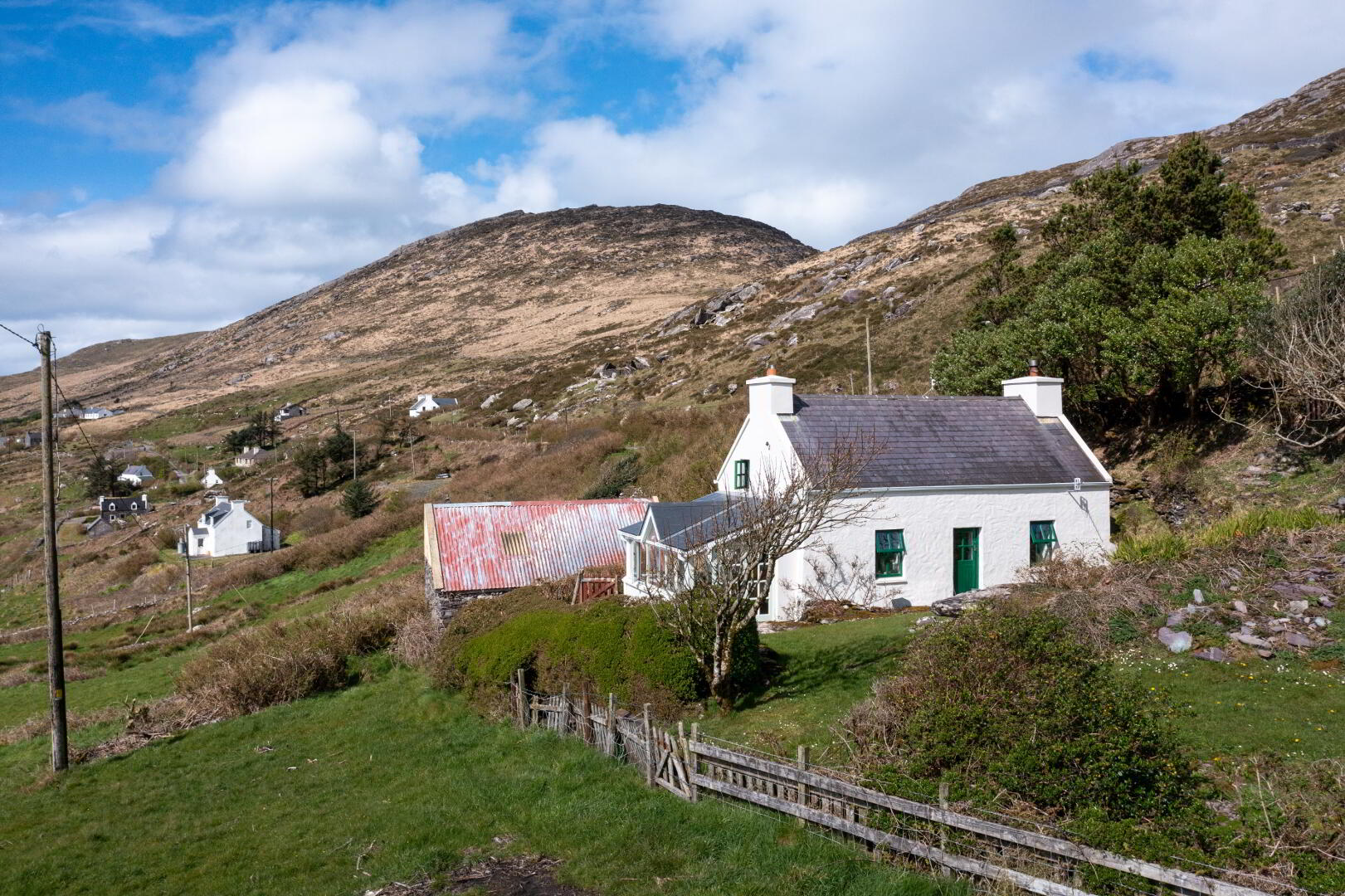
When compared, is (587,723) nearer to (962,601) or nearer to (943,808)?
(943,808)

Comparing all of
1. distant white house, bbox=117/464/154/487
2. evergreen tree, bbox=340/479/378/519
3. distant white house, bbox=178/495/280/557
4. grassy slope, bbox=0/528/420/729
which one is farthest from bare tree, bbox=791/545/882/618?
distant white house, bbox=117/464/154/487

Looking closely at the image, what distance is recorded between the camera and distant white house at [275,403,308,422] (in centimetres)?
11388

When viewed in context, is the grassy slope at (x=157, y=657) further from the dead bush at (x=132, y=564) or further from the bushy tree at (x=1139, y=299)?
the bushy tree at (x=1139, y=299)

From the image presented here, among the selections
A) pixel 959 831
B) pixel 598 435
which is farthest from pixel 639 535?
pixel 598 435

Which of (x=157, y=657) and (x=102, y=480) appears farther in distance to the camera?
(x=102, y=480)

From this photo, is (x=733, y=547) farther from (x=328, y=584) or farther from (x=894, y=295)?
(x=894, y=295)

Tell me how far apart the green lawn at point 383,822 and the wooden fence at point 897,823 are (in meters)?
0.24

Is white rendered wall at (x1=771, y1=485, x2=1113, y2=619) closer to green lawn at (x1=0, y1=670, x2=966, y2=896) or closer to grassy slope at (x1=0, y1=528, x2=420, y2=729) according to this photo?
green lawn at (x1=0, y1=670, x2=966, y2=896)

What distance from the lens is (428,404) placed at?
99.5 meters

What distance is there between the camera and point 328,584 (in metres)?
40.5

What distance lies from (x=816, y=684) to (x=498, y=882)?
7.40 m

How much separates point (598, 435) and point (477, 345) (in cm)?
9593

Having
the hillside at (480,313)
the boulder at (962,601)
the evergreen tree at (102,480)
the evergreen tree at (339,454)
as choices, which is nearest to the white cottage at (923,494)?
the boulder at (962,601)

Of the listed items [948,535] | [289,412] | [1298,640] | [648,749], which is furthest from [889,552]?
[289,412]
